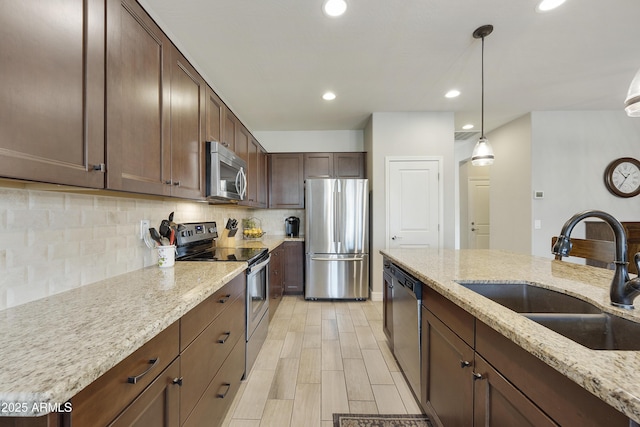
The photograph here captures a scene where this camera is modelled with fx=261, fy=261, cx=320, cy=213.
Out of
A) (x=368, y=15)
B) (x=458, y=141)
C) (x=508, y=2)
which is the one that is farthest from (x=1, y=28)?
(x=458, y=141)

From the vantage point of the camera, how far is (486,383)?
933mm

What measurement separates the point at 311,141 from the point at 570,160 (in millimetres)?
3784

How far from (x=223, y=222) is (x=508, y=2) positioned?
3.32 m

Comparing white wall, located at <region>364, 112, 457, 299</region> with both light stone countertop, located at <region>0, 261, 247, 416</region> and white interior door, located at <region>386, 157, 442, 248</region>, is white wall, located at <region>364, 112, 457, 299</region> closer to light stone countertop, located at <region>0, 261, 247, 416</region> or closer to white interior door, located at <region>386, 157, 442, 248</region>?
white interior door, located at <region>386, 157, 442, 248</region>

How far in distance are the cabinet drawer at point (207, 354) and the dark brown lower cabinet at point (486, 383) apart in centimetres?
113

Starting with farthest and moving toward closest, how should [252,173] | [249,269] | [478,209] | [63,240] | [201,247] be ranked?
[478,209] < [252,173] < [201,247] < [249,269] < [63,240]

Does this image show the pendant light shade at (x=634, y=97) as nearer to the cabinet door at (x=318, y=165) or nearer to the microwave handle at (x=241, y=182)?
the microwave handle at (x=241, y=182)

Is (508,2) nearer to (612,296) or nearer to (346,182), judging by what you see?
(612,296)

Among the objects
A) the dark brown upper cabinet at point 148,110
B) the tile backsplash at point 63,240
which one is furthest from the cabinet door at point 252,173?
the tile backsplash at point 63,240

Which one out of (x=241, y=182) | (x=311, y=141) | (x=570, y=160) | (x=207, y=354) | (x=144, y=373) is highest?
(x=311, y=141)

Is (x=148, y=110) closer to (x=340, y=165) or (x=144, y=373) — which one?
(x=144, y=373)

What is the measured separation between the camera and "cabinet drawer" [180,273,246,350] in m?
1.06

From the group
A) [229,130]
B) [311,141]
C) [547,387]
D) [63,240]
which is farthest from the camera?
[311,141]

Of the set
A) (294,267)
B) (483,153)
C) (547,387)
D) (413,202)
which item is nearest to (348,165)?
(413,202)
